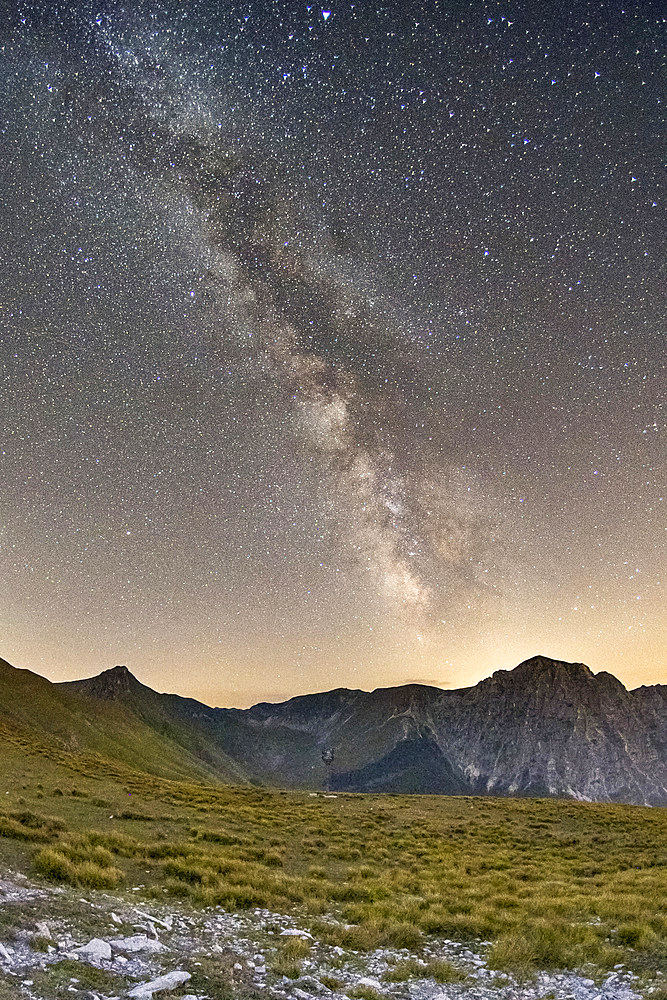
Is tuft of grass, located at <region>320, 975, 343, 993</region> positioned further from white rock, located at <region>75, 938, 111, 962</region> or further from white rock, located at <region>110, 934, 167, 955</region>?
white rock, located at <region>75, 938, 111, 962</region>

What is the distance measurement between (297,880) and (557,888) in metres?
9.25

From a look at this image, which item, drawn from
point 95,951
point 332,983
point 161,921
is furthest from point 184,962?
point 332,983

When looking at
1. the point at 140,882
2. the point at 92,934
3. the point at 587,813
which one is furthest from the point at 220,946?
the point at 587,813

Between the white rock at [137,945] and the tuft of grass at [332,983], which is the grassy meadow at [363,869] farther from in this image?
the white rock at [137,945]

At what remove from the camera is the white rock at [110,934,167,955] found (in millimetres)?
8812

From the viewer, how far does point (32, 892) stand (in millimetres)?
10383

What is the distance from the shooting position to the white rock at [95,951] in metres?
8.15

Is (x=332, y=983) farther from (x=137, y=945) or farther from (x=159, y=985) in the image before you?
(x=137, y=945)

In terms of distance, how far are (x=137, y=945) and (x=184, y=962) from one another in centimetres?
93

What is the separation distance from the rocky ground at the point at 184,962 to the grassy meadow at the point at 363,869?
20.4 inches

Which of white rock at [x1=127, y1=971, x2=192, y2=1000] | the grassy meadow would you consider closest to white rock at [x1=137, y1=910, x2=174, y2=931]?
the grassy meadow

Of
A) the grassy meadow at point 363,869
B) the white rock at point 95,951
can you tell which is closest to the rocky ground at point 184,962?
the white rock at point 95,951

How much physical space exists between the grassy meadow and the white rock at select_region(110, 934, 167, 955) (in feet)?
7.36

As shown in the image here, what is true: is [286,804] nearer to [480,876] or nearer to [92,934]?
[480,876]
